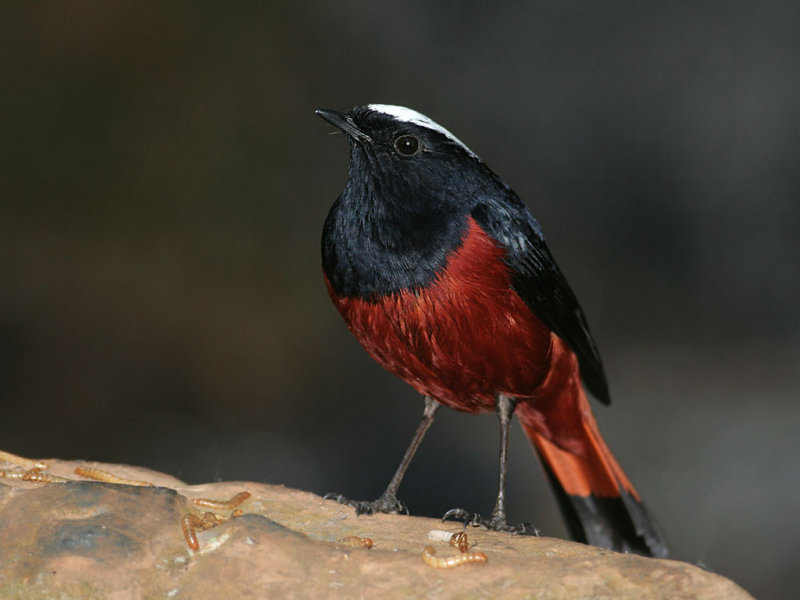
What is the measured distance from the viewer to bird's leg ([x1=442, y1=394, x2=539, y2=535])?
401cm

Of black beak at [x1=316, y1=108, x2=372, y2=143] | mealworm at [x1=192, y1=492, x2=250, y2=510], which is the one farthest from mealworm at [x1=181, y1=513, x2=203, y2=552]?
black beak at [x1=316, y1=108, x2=372, y2=143]

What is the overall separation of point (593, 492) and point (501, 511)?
3.90 feet

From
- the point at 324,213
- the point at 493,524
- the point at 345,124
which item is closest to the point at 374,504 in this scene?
the point at 493,524

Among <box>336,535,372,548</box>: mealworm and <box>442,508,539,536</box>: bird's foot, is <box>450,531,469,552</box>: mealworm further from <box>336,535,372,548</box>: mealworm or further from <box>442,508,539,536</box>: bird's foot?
<box>442,508,539,536</box>: bird's foot

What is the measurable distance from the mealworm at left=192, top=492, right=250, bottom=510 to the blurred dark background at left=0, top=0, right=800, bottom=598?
4.36 meters

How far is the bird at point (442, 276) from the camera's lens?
3.97 meters

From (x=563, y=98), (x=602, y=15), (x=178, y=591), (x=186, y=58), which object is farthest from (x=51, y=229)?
(x=178, y=591)

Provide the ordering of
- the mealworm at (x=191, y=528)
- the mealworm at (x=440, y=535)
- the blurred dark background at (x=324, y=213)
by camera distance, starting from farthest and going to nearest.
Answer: the blurred dark background at (x=324, y=213) < the mealworm at (x=440, y=535) < the mealworm at (x=191, y=528)

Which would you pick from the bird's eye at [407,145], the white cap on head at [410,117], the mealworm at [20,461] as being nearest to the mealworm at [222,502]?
the mealworm at [20,461]

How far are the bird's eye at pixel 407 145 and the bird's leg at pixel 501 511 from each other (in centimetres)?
116

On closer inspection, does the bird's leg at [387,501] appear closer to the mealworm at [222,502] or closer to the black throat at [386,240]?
the mealworm at [222,502]

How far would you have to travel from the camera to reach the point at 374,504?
13.9ft

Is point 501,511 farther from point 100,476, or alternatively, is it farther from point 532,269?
point 100,476

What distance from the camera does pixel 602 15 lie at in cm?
961
